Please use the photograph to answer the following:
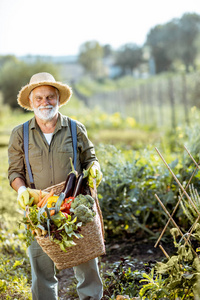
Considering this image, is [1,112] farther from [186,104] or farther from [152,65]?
[152,65]

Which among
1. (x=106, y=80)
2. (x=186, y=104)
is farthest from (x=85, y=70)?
(x=186, y=104)

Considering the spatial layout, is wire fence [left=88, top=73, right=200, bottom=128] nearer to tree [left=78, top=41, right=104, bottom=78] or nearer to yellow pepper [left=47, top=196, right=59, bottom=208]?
yellow pepper [left=47, top=196, right=59, bottom=208]

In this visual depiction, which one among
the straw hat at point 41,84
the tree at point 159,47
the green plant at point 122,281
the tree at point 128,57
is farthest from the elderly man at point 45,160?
the tree at point 128,57

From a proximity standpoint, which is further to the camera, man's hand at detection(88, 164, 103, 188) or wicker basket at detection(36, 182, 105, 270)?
man's hand at detection(88, 164, 103, 188)

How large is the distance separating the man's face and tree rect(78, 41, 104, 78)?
59208 millimetres

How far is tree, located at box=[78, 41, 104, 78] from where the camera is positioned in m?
62.2

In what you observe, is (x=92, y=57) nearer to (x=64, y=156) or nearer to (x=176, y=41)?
(x=176, y=41)

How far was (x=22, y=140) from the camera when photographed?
2672 mm

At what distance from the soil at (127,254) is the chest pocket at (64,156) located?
3.23ft

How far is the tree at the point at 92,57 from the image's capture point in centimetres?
6219

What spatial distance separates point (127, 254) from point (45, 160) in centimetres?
136

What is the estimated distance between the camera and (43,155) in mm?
2637

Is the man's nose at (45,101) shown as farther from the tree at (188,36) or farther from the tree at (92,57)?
the tree at (92,57)

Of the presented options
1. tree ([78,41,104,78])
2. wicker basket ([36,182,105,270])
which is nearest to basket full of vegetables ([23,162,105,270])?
wicker basket ([36,182,105,270])
